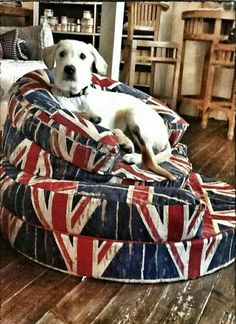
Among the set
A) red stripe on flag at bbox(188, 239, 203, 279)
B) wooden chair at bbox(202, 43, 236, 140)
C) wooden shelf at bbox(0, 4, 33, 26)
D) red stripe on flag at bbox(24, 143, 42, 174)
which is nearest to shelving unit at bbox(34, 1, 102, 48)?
wooden shelf at bbox(0, 4, 33, 26)

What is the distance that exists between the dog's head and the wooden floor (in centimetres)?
16

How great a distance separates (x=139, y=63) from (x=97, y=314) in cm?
49

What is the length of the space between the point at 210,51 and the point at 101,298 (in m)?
0.56

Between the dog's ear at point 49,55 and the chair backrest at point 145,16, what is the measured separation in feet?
0.28

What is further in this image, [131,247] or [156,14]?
[131,247]

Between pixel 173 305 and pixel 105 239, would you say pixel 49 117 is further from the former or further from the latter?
pixel 173 305

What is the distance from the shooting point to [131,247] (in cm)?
79

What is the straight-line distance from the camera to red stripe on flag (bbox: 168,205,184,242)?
0.77m

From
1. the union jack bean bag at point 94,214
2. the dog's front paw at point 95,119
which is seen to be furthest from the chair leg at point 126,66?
the union jack bean bag at point 94,214

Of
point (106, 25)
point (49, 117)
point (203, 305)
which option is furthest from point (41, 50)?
point (203, 305)

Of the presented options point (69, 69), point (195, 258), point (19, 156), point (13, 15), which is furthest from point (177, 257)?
point (13, 15)

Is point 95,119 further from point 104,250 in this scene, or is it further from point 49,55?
point 104,250

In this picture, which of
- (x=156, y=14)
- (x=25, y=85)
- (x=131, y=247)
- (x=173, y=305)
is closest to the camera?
(x=156, y=14)

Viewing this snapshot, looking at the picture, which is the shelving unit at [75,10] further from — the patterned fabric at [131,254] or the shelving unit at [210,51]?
the patterned fabric at [131,254]
